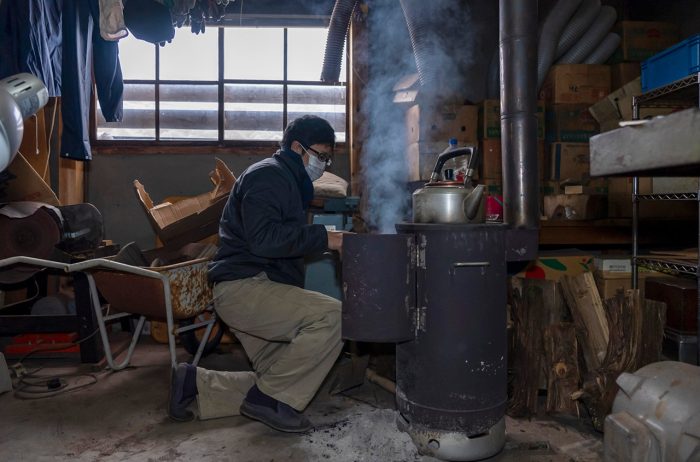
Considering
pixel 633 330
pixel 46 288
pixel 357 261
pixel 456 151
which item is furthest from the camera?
pixel 46 288

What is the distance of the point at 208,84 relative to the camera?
A: 17.6 feet

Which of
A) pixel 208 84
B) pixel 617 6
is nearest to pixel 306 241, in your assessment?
pixel 208 84

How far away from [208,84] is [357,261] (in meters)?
3.72

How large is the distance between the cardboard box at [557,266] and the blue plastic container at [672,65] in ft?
4.00

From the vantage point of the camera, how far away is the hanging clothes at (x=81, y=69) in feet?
14.5

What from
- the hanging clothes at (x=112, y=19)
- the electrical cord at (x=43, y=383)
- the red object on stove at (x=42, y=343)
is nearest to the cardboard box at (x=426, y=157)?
the hanging clothes at (x=112, y=19)

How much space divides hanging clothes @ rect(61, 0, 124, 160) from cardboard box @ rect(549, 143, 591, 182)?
3786 mm

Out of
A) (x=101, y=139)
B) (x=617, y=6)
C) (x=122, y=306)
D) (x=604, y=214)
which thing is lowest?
(x=122, y=306)

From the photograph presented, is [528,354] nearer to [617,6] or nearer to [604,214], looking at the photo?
[604,214]

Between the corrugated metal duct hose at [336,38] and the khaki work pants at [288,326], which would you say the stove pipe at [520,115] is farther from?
the corrugated metal duct hose at [336,38]

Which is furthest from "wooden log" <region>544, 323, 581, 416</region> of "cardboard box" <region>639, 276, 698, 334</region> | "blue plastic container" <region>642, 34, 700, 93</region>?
"blue plastic container" <region>642, 34, 700, 93</region>

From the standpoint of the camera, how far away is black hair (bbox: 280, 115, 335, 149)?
2.81 metres

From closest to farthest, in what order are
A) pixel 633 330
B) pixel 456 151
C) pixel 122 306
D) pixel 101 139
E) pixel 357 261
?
pixel 357 261 → pixel 456 151 → pixel 633 330 → pixel 122 306 → pixel 101 139

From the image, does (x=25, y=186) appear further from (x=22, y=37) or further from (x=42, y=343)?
(x=42, y=343)
